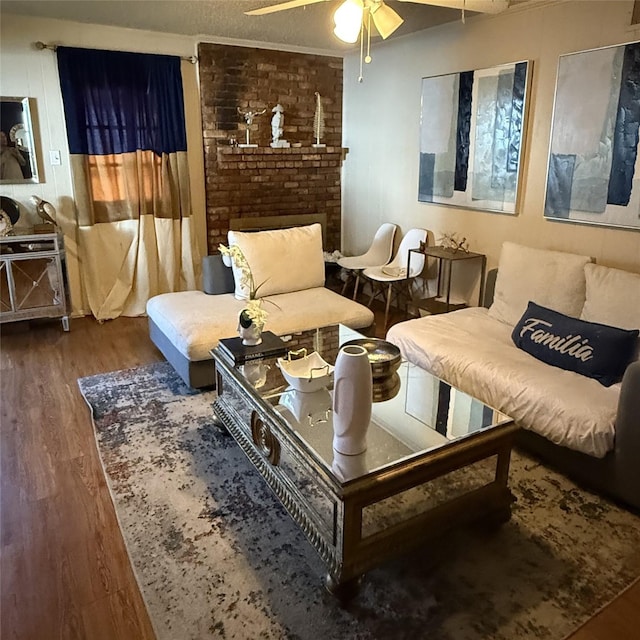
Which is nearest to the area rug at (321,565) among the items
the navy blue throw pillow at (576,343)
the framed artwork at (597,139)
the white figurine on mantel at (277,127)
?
the navy blue throw pillow at (576,343)

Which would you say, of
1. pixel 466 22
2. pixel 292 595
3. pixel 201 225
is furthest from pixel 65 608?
pixel 466 22

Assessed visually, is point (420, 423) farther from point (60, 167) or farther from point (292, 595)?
point (60, 167)

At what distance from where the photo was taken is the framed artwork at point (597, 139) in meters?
2.92

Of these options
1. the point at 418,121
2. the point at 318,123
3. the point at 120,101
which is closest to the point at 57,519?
the point at 120,101

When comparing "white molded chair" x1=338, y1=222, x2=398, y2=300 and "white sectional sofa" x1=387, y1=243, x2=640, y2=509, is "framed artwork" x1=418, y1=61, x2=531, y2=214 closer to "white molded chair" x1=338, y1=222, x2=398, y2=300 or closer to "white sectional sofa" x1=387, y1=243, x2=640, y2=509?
"white molded chair" x1=338, y1=222, x2=398, y2=300

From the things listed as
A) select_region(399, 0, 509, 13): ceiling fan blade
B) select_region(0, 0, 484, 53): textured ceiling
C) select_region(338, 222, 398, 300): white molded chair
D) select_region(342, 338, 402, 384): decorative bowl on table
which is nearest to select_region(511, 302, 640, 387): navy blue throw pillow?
select_region(342, 338, 402, 384): decorative bowl on table

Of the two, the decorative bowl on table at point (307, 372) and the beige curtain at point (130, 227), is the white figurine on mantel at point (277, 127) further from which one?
the decorative bowl on table at point (307, 372)

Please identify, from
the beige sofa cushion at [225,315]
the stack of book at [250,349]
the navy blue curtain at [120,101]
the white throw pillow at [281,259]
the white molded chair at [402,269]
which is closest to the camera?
the stack of book at [250,349]

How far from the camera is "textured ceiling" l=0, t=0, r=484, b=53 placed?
3520 mm

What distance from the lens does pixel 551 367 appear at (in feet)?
8.52

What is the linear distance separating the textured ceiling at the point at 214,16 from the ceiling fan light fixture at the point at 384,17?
3.34 feet

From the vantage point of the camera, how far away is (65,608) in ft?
5.59

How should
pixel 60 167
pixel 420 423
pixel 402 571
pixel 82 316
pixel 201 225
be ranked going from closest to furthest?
pixel 402 571, pixel 420 423, pixel 60 167, pixel 82 316, pixel 201 225

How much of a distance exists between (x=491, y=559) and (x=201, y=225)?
383cm
